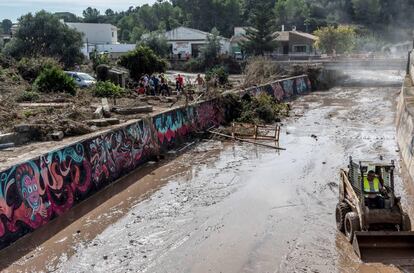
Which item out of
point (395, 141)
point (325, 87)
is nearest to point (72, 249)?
point (395, 141)

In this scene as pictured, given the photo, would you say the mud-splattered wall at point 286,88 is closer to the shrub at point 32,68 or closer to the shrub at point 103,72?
the shrub at point 103,72

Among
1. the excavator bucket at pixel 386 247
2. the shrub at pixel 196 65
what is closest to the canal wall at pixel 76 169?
the excavator bucket at pixel 386 247

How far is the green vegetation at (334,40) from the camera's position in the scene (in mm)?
80188

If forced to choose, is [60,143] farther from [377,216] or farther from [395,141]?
[395,141]

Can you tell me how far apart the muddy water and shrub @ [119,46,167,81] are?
1645 centimetres

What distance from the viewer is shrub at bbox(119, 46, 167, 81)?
1608 inches

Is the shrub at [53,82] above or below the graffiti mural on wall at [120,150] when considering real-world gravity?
above

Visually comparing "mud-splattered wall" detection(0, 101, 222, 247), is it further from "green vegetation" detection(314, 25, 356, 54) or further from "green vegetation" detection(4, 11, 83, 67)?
"green vegetation" detection(314, 25, 356, 54)

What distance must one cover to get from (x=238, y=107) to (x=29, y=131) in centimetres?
1578

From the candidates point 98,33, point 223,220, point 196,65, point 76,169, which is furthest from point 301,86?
point 98,33

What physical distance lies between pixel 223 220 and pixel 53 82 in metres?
21.2

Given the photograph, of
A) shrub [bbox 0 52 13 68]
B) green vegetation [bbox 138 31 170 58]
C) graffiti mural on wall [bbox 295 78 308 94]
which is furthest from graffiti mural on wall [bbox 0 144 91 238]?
green vegetation [bbox 138 31 170 58]

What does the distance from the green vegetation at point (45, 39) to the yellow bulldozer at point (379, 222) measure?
149 feet

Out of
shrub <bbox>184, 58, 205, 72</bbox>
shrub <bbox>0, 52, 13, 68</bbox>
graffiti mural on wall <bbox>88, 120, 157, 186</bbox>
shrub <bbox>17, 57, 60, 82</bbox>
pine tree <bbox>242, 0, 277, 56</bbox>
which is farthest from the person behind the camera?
shrub <bbox>184, 58, 205, 72</bbox>
